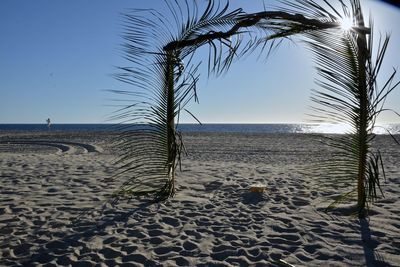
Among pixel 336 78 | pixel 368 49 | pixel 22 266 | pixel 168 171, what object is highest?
pixel 368 49

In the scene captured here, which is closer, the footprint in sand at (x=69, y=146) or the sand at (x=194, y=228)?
the sand at (x=194, y=228)

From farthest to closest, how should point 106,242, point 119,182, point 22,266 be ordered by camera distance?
1. point 119,182
2. point 106,242
3. point 22,266

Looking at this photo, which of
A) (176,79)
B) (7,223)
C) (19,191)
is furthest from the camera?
(19,191)

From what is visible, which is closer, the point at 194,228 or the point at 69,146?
the point at 194,228

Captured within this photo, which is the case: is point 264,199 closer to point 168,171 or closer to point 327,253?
point 168,171

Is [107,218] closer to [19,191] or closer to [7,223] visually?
[7,223]

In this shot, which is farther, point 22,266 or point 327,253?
point 327,253

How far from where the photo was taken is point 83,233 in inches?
168

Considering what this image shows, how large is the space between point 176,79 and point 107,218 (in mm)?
2392

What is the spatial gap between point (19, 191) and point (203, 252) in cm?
431

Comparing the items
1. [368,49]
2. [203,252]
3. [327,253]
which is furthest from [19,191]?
[368,49]

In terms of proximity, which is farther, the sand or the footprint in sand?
the footprint in sand

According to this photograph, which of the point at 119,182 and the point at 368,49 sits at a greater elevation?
the point at 368,49

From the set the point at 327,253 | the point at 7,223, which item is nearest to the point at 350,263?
the point at 327,253
